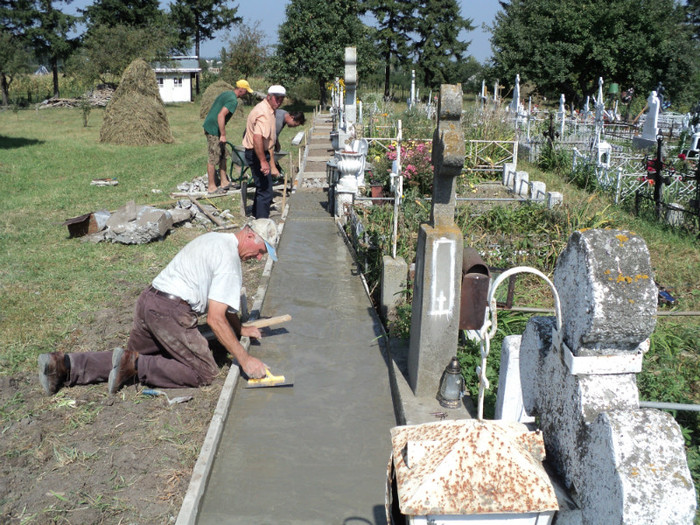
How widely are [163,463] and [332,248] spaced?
5267mm

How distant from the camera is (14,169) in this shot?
53.2ft

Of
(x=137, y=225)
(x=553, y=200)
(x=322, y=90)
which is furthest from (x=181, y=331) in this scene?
(x=322, y=90)

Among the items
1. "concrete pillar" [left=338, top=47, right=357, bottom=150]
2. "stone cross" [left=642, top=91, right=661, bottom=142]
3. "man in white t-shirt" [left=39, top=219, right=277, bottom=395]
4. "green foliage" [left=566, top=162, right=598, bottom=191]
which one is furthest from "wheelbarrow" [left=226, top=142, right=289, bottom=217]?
"stone cross" [left=642, top=91, right=661, bottom=142]

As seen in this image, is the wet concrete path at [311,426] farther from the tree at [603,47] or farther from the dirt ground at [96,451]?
the tree at [603,47]

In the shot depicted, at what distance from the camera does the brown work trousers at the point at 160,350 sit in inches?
187

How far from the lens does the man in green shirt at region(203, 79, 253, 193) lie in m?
11.1

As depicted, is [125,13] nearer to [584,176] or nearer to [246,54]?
[246,54]

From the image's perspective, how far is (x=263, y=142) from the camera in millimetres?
9375

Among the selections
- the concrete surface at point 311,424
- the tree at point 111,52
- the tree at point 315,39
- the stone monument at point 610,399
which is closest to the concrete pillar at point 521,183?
the concrete surface at point 311,424

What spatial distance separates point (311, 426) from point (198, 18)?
56735 mm

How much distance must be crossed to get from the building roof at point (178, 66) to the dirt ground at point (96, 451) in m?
39.9

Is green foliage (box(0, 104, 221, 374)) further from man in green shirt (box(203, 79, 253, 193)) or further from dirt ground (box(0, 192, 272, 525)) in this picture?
man in green shirt (box(203, 79, 253, 193))

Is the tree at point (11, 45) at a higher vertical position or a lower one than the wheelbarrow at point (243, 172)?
higher

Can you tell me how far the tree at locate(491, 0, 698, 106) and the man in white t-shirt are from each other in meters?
37.9
